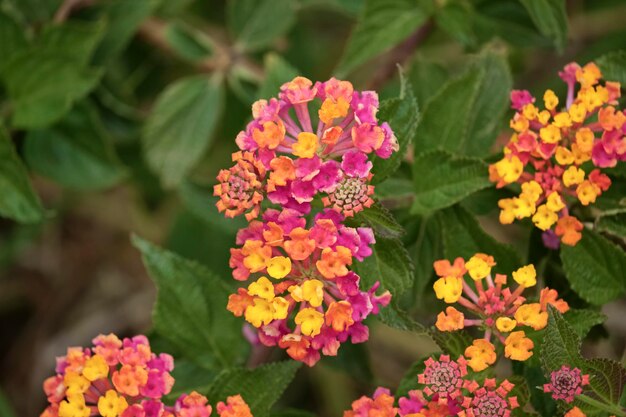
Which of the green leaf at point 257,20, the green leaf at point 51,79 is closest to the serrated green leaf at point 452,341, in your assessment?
the green leaf at point 51,79

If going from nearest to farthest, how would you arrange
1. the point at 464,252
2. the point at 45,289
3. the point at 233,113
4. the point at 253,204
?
the point at 253,204 < the point at 464,252 < the point at 233,113 < the point at 45,289

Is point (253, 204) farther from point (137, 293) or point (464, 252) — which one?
point (137, 293)

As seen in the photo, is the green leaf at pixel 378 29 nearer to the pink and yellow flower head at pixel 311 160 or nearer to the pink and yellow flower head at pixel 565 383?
the pink and yellow flower head at pixel 311 160

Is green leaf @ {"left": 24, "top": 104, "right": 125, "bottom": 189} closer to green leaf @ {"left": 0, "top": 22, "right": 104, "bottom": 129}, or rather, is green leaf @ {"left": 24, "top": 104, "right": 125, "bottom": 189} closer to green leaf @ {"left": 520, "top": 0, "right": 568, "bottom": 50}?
green leaf @ {"left": 0, "top": 22, "right": 104, "bottom": 129}

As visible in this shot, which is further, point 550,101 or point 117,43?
point 117,43

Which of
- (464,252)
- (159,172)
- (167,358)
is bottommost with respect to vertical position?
(159,172)

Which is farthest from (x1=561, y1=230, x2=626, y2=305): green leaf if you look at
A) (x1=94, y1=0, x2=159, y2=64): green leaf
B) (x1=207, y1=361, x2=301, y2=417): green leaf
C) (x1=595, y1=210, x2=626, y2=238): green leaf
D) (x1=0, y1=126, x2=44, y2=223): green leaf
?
(x1=94, y1=0, x2=159, y2=64): green leaf

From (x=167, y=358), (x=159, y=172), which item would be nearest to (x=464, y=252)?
(x=167, y=358)

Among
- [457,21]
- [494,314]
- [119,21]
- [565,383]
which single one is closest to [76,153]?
[119,21]
